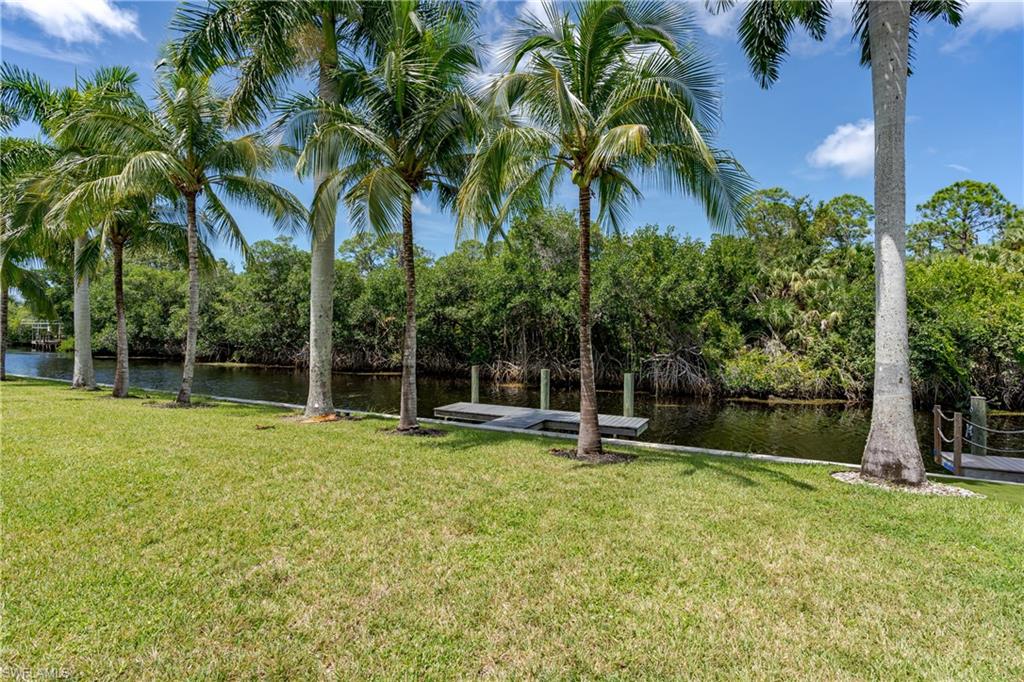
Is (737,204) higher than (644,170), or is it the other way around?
(644,170)

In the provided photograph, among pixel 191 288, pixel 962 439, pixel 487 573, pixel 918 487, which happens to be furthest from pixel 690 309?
pixel 487 573

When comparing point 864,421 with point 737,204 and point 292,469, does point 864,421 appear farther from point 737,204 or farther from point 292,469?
point 292,469

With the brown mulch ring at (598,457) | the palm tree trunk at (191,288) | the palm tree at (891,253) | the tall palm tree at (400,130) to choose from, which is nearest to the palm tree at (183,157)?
the palm tree trunk at (191,288)

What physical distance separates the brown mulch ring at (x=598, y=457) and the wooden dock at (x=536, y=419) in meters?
2.28

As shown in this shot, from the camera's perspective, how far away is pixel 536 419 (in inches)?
482

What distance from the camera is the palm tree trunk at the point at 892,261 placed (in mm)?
6680

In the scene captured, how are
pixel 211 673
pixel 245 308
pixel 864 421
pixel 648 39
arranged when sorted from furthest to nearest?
pixel 245 308, pixel 864 421, pixel 648 39, pixel 211 673

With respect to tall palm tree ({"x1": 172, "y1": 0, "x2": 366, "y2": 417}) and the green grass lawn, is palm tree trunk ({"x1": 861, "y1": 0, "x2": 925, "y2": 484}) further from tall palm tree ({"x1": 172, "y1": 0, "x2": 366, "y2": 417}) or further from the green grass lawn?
tall palm tree ({"x1": 172, "y1": 0, "x2": 366, "y2": 417})

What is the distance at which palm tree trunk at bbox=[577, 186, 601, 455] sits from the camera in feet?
25.2

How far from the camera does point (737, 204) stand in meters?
7.24

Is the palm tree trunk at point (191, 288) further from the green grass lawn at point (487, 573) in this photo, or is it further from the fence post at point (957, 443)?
the fence post at point (957, 443)

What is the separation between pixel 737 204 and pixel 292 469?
744 centimetres

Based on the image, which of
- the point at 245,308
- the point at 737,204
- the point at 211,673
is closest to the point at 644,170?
the point at 737,204

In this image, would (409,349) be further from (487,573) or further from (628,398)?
(628,398)
